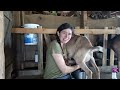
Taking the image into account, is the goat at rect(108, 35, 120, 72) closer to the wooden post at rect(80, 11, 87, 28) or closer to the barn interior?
the barn interior

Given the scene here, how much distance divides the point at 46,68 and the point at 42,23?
295 millimetres

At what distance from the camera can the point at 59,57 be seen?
148 centimetres

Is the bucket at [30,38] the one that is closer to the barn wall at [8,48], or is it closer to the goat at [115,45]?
the barn wall at [8,48]

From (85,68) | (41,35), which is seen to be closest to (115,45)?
(85,68)

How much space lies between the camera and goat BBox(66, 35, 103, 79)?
58.3 inches

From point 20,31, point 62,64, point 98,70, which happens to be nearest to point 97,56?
point 98,70

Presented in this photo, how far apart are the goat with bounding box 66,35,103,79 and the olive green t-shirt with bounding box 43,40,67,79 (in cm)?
7

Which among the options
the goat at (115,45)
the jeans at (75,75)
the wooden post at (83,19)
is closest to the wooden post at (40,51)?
the jeans at (75,75)

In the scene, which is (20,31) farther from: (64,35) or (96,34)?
(96,34)

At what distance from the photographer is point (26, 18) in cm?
151

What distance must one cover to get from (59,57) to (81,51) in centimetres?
15

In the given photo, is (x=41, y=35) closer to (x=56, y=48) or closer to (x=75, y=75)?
(x=56, y=48)

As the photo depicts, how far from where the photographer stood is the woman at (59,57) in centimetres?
148

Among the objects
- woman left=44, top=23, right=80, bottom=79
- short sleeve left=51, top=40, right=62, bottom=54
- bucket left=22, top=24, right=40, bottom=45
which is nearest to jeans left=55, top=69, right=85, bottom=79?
woman left=44, top=23, right=80, bottom=79
